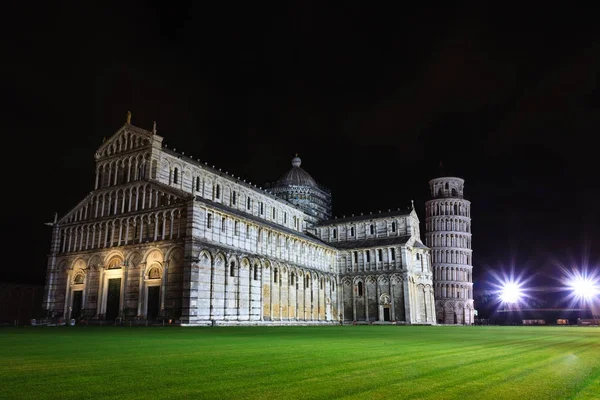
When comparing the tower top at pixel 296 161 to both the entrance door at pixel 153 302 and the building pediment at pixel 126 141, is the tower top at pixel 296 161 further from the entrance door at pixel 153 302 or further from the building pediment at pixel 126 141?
the entrance door at pixel 153 302

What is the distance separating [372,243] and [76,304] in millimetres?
45198

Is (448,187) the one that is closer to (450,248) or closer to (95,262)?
(450,248)

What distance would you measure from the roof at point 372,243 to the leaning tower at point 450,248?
75.9 ft

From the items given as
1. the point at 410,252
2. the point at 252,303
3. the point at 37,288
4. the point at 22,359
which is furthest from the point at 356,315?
the point at 22,359

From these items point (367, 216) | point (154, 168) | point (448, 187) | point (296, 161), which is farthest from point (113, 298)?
point (448, 187)

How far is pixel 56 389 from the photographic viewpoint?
838cm

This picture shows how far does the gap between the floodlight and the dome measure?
51.7 meters

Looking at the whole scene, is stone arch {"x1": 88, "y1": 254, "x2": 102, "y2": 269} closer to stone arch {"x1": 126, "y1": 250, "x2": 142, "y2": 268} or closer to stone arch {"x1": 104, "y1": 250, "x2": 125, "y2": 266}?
stone arch {"x1": 104, "y1": 250, "x2": 125, "y2": 266}

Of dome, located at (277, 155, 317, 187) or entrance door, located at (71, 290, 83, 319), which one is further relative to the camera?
dome, located at (277, 155, 317, 187)

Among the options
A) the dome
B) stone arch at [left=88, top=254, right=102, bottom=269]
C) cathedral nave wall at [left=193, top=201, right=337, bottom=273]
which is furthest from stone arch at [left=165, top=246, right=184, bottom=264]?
the dome

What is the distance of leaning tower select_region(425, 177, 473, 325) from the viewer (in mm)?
95500

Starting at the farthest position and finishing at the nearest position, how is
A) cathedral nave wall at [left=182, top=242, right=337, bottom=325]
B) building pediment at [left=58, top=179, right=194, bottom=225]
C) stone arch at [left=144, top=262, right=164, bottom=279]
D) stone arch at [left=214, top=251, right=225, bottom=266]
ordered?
stone arch at [left=214, top=251, right=225, bottom=266] < building pediment at [left=58, top=179, right=194, bottom=225] < stone arch at [left=144, top=262, right=164, bottom=279] < cathedral nave wall at [left=182, top=242, right=337, bottom=325]

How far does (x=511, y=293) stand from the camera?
109500 mm

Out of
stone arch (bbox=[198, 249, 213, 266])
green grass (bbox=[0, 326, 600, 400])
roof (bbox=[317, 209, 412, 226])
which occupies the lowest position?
green grass (bbox=[0, 326, 600, 400])
